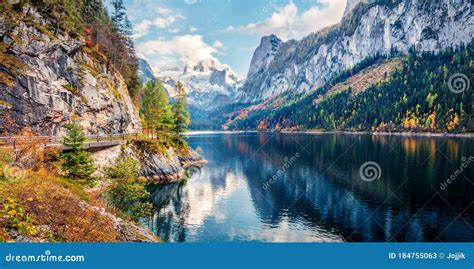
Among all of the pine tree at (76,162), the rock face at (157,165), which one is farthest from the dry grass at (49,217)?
the rock face at (157,165)

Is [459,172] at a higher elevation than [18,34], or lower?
lower

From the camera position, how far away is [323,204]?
46.9 metres

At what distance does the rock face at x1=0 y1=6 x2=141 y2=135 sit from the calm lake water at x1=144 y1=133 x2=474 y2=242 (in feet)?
63.3

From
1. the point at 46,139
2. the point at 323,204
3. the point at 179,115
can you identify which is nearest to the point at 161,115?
the point at 179,115

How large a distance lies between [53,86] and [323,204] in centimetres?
4618

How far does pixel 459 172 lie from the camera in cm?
5978

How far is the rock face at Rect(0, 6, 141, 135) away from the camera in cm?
4656

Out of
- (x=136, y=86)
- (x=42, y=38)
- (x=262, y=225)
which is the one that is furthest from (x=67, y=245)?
(x=136, y=86)

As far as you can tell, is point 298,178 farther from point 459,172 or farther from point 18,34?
point 18,34

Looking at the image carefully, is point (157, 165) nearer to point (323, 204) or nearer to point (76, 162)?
point (76, 162)

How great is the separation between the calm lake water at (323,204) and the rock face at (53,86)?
1930cm

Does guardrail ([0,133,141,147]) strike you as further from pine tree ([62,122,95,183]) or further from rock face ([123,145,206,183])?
pine tree ([62,122,95,183])

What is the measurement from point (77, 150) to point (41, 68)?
957 inches

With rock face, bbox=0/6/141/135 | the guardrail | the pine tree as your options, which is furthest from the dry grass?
rock face, bbox=0/6/141/135
